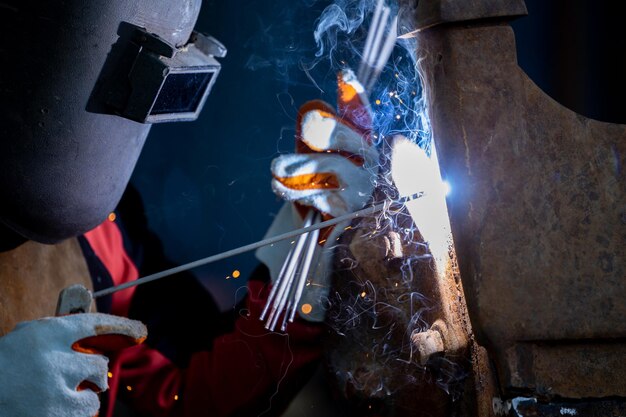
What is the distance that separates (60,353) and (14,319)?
31 cm

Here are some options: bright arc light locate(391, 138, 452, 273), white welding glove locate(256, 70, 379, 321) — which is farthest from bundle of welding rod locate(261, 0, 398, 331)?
bright arc light locate(391, 138, 452, 273)

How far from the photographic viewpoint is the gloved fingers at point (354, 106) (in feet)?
6.38

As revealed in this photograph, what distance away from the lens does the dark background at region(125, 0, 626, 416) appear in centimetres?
252

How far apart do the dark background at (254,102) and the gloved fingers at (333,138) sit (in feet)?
2.06

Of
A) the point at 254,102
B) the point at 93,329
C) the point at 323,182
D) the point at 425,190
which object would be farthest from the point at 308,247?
the point at 254,102

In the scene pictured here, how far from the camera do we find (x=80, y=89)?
1624 millimetres

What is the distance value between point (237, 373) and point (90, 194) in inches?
27.7

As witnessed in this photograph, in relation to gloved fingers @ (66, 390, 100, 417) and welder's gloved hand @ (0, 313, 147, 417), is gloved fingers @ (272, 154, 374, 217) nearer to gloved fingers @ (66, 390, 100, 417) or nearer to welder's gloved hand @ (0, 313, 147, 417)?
welder's gloved hand @ (0, 313, 147, 417)

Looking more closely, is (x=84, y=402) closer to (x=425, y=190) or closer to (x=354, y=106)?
(x=425, y=190)

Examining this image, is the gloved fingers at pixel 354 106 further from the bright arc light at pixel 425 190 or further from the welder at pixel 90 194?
the bright arc light at pixel 425 190

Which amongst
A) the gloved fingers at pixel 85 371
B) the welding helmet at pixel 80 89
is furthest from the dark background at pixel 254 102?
the gloved fingers at pixel 85 371

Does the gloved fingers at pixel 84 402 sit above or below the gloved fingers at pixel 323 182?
below

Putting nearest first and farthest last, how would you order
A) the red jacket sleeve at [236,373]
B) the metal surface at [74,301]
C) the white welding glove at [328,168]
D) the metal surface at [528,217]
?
the metal surface at [528,217] → the metal surface at [74,301] → the white welding glove at [328,168] → the red jacket sleeve at [236,373]

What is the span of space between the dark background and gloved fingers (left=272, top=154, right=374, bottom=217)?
0.63 meters
